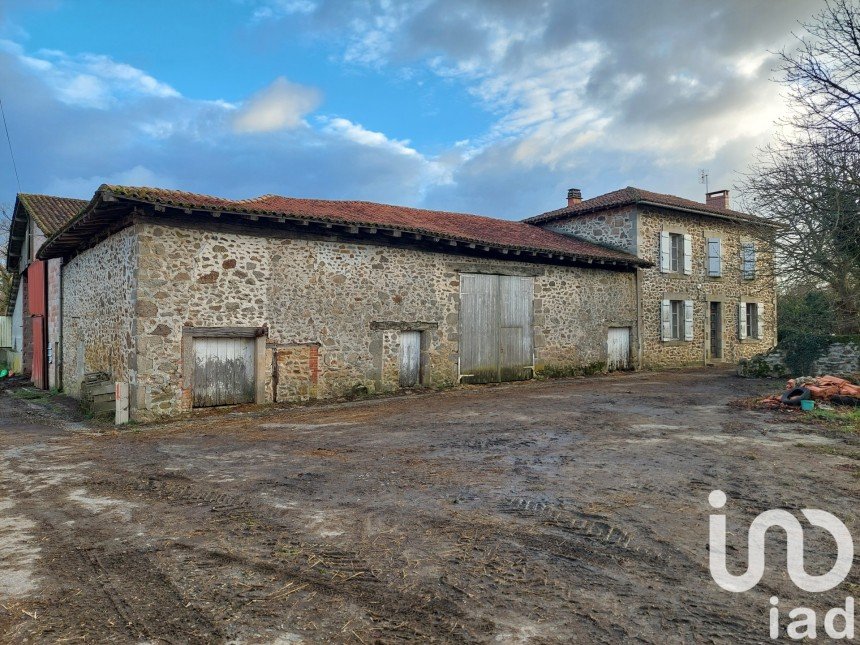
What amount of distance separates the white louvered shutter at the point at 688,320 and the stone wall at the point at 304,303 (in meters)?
6.36

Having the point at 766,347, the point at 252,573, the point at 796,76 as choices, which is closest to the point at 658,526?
the point at 252,573

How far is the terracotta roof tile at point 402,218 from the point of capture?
9211 mm

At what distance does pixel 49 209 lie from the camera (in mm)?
16109

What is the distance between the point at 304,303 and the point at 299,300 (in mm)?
111

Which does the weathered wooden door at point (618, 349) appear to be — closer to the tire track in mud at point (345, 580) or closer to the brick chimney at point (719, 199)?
the brick chimney at point (719, 199)

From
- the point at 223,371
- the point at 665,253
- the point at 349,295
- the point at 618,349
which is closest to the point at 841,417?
the point at 349,295

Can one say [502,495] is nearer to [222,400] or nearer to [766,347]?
[222,400]

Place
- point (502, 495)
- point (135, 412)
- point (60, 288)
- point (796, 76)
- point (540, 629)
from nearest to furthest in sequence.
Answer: point (540, 629)
point (502, 495)
point (135, 412)
point (796, 76)
point (60, 288)

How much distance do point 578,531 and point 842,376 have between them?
1013 centimetres

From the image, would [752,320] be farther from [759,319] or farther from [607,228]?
[607,228]

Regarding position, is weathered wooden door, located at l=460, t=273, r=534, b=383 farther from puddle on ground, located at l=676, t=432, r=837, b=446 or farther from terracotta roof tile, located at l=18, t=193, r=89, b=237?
terracotta roof tile, located at l=18, t=193, r=89, b=237

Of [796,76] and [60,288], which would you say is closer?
[796,76]

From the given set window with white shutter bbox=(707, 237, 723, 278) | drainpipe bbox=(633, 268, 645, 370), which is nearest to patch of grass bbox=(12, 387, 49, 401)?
drainpipe bbox=(633, 268, 645, 370)

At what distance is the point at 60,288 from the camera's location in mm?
14250
